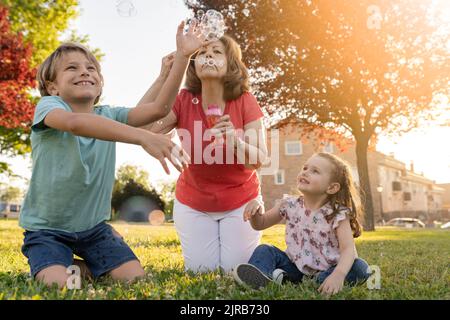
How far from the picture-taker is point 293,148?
41.9 meters

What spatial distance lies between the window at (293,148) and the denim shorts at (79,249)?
38715 mm

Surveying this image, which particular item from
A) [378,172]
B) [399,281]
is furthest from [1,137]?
[378,172]

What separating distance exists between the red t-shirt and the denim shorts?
34.2 inches

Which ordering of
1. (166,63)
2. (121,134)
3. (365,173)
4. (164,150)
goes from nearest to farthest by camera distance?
(164,150) < (121,134) < (166,63) < (365,173)

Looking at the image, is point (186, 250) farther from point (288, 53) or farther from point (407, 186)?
point (407, 186)

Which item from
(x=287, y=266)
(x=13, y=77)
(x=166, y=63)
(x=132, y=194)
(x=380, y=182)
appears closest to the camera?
(x=287, y=266)

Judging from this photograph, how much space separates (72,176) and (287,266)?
1635 mm

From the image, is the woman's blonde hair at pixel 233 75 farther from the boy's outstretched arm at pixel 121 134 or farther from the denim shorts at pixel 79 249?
the boy's outstretched arm at pixel 121 134

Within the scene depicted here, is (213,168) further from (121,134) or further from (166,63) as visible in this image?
A: (121,134)

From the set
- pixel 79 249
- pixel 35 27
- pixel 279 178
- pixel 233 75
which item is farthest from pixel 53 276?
pixel 279 178

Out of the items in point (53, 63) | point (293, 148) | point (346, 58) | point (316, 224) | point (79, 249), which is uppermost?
point (293, 148)

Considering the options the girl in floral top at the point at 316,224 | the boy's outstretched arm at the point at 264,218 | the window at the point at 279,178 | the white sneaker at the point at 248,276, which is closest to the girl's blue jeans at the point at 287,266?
the girl in floral top at the point at 316,224

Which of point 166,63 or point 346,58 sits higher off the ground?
point 346,58

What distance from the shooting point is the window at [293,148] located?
137ft
